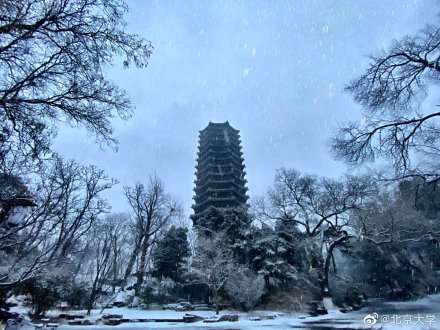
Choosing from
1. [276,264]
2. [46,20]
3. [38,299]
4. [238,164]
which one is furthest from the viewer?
[238,164]

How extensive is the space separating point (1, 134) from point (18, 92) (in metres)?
0.64

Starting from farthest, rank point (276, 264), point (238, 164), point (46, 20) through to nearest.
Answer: point (238, 164), point (276, 264), point (46, 20)

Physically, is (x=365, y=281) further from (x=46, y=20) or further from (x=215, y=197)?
(x=46, y=20)

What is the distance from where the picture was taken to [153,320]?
1379 centimetres

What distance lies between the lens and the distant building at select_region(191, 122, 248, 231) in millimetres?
36156

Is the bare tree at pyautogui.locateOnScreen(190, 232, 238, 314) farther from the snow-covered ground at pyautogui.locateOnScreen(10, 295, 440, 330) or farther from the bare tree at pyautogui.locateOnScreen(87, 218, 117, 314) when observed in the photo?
the bare tree at pyautogui.locateOnScreen(87, 218, 117, 314)

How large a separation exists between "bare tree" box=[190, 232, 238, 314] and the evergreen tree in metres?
2.77

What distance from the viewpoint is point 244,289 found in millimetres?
18312

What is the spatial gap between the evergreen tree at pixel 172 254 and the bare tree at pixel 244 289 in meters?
6.14

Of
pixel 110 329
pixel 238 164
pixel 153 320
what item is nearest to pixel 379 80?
pixel 110 329

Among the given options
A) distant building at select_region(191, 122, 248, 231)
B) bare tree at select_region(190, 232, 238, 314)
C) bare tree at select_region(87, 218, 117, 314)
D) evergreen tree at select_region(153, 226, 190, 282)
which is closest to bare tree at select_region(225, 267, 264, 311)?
bare tree at select_region(190, 232, 238, 314)

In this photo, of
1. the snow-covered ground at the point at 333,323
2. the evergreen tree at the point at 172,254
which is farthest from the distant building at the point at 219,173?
the snow-covered ground at the point at 333,323

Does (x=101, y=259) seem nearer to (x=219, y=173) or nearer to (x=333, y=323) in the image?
(x=333, y=323)

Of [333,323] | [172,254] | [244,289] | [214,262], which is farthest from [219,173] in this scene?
[333,323]
